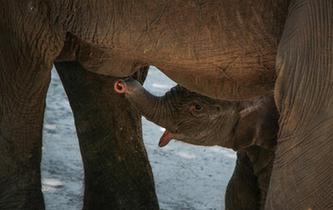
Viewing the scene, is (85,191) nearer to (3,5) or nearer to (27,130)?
(27,130)

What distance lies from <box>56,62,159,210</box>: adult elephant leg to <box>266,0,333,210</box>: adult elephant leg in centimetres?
213

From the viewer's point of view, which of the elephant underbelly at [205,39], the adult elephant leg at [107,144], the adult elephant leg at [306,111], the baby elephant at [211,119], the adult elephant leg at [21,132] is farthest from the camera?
the adult elephant leg at [107,144]

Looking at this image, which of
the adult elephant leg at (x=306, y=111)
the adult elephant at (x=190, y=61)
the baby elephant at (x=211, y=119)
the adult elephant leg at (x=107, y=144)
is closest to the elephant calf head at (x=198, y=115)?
the baby elephant at (x=211, y=119)

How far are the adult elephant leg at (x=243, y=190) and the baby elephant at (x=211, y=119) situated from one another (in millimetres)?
100

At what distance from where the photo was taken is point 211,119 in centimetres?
677

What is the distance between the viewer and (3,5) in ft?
20.6

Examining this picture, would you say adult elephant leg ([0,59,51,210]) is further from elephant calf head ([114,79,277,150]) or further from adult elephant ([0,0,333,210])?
elephant calf head ([114,79,277,150])

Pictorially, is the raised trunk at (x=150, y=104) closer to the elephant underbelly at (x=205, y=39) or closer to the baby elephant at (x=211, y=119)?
the baby elephant at (x=211, y=119)

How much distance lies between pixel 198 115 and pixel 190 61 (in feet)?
3.09

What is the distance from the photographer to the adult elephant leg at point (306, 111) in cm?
506

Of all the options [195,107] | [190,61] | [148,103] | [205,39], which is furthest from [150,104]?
[205,39]

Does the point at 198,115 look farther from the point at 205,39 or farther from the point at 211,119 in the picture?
the point at 205,39

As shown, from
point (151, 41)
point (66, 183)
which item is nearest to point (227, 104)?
point (151, 41)

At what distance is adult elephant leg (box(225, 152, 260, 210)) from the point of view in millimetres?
7012
